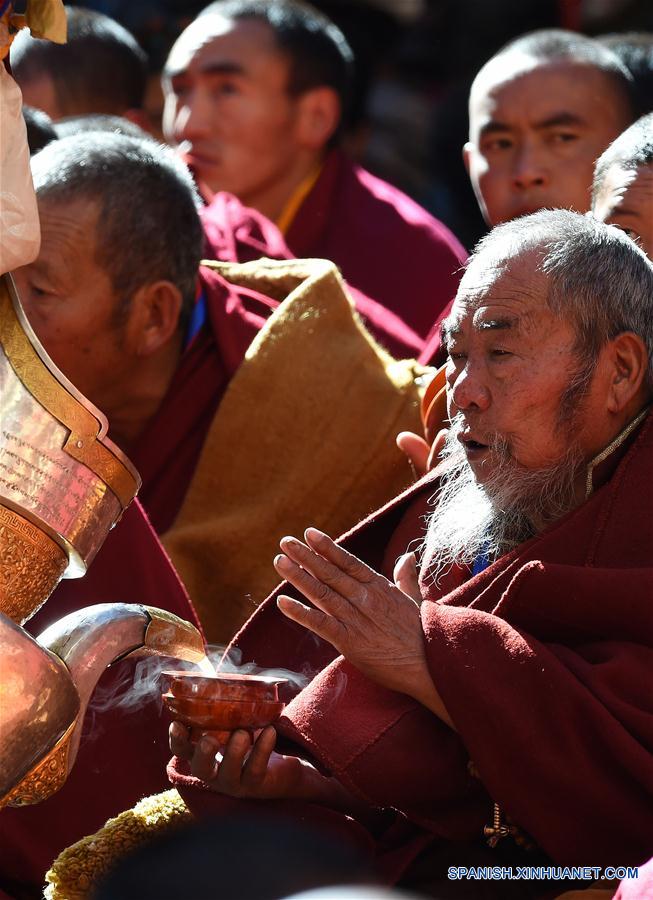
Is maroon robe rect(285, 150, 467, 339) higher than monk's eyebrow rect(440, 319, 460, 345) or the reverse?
the reverse

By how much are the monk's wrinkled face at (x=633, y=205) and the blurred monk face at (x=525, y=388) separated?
60cm

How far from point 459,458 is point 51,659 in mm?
967

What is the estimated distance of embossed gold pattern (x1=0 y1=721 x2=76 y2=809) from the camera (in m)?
2.34

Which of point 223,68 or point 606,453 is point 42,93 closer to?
point 223,68

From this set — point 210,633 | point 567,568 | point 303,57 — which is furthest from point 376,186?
point 567,568

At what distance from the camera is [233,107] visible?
580 cm

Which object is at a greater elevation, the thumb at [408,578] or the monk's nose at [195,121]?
the monk's nose at [195,121]

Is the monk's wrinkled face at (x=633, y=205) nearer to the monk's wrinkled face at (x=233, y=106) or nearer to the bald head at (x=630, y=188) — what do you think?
the bald head at (x=630, y=188)

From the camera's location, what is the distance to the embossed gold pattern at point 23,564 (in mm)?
2400

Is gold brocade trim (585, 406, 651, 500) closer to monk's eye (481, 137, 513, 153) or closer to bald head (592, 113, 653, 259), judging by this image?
bald head (592, 113, 653, 259)

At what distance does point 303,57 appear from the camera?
5.93 metres

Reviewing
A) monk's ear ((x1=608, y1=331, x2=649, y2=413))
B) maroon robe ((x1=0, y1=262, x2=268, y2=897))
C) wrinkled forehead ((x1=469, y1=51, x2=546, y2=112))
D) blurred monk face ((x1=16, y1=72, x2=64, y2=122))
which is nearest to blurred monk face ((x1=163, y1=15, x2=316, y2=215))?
blurred monk face ((x1=16, y1=72, x2=64, y2=122))

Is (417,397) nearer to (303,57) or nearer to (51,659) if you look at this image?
(51,659)

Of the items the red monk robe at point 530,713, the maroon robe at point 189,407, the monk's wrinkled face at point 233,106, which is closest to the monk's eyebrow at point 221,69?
the monk's wrinkled face at point 233,106
